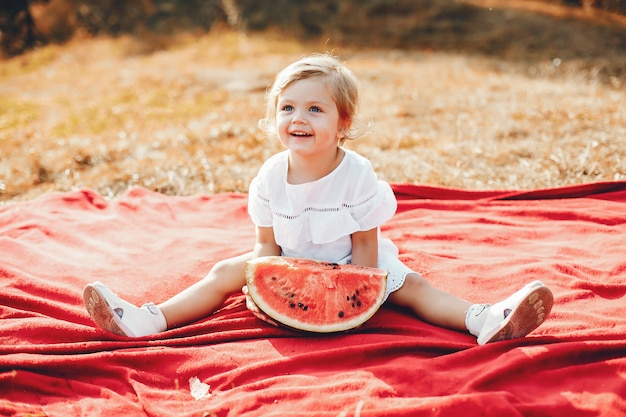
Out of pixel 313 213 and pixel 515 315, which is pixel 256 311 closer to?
pixel 313 213

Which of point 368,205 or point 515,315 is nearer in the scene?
point 515,315

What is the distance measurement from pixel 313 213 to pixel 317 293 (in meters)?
0.44

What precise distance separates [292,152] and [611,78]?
7219 mm

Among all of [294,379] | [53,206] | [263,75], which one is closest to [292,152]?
[294,379]

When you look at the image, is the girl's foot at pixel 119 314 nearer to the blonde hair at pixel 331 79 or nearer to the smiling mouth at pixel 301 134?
the smiling mouth at pixel 301 134

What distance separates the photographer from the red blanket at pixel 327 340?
2.31 metres

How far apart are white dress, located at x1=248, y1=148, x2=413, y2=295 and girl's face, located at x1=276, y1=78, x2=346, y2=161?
21cm

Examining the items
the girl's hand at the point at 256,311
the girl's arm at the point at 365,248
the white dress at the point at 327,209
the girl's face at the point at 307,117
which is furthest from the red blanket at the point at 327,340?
the girl's face at the point at 307,117

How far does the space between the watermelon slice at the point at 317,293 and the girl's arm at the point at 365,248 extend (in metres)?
0.13

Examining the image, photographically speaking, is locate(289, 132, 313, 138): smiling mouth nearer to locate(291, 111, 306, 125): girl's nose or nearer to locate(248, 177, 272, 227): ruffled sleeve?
locate(291, 111, 306, 125): girl's nose

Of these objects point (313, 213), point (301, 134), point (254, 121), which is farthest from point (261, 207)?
point (254, 121)

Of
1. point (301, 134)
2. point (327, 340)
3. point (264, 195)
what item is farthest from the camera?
point (264, 195)

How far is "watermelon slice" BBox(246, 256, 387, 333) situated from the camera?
274cm

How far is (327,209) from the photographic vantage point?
117 inches
